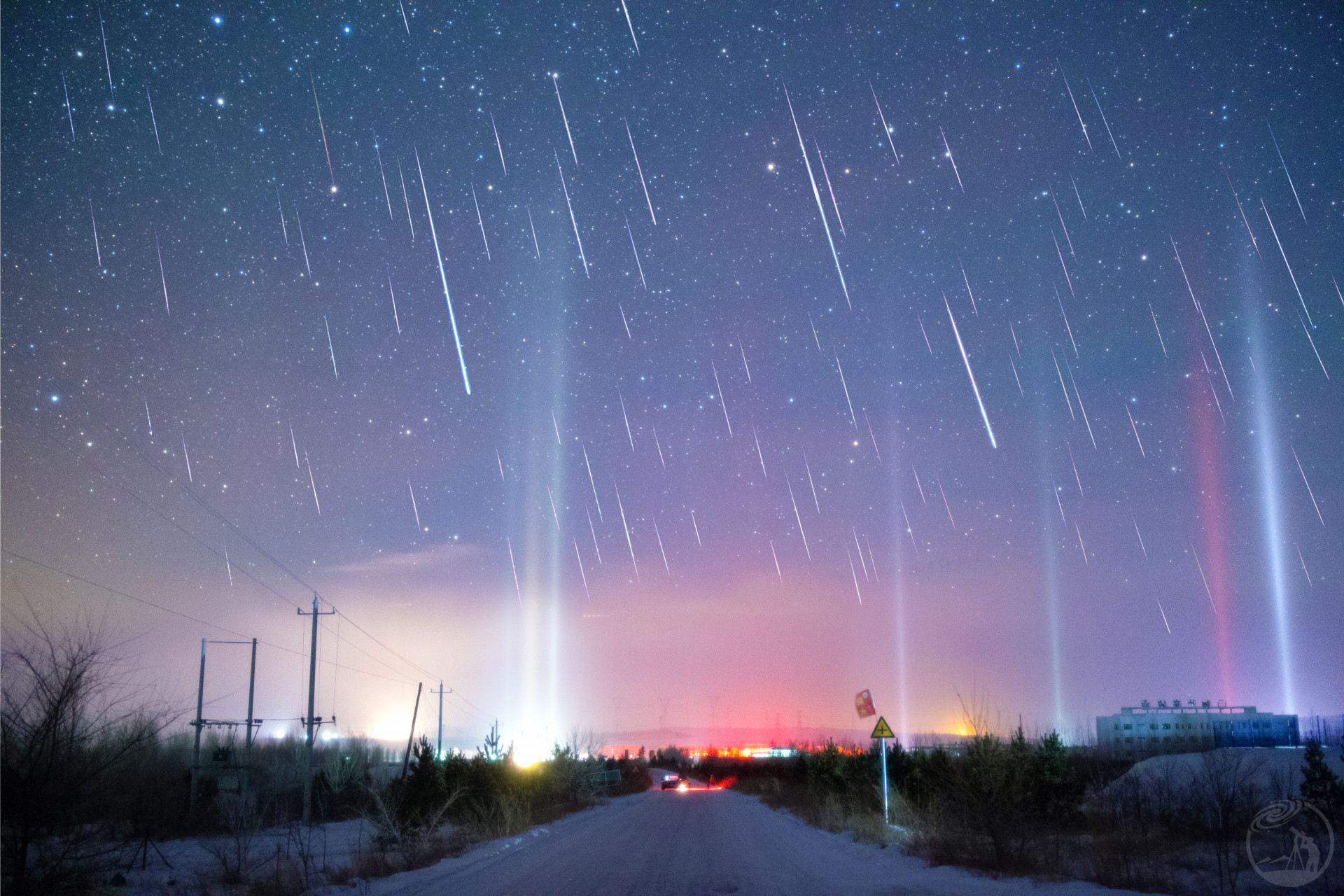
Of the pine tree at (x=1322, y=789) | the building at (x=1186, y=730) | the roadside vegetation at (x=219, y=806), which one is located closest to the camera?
the roadside vegetation at (x=219, y=806)

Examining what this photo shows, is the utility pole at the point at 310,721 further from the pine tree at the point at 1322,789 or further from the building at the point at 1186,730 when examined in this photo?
the building at the point at 1186,730

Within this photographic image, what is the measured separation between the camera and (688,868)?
15859 mm

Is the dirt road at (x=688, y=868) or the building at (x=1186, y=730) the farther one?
the building at (x=1186, y=730)

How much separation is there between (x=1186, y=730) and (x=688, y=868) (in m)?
97.5

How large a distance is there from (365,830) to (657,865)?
2529 cm

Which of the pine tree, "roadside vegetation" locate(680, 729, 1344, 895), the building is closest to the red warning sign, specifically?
"roadside vegetation" locate(680, 729, 1344, 895)

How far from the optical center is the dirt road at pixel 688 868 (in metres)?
13.2

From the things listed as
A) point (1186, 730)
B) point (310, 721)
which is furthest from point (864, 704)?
point (1186, 730)

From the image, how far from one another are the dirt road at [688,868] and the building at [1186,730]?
49053mm

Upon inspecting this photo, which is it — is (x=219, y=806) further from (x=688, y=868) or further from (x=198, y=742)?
(x=688, y=868)

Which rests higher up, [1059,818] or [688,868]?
[688,868]

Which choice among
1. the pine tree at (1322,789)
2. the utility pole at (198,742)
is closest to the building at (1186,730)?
the pine tree at (1322,789)

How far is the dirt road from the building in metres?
49.1

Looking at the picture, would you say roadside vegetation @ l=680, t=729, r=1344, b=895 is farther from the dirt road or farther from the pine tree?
the dirt road
